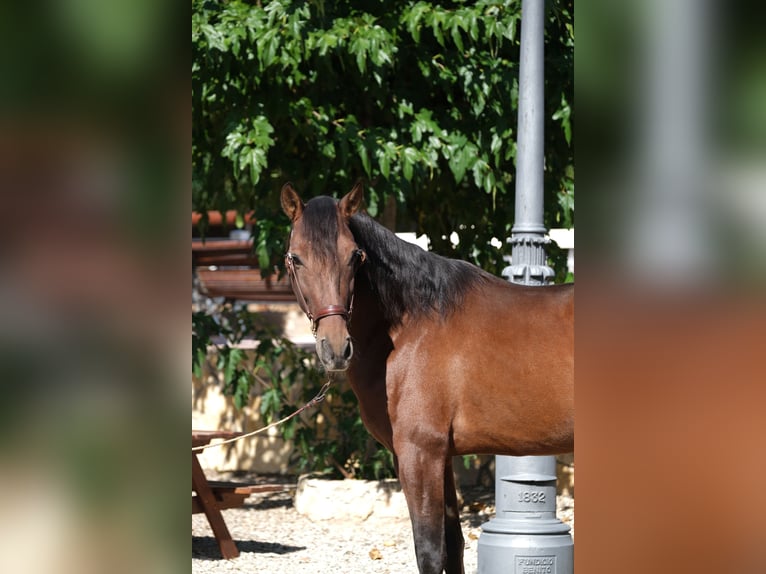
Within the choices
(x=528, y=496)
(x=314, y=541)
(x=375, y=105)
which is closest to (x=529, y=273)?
(x=528, y=496)

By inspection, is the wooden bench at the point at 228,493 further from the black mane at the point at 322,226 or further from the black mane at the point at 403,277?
the black mane at the point at 322,226

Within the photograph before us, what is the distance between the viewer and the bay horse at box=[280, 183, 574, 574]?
371 centimetres

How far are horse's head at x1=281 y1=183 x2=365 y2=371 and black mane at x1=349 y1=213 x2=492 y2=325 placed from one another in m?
0.22

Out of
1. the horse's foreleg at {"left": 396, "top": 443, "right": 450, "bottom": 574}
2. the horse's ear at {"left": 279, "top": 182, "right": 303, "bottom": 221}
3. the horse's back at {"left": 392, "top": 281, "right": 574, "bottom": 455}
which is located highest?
the horse's ear at {"left": 279, "top": 182, "right": 303, "bottom": 221}

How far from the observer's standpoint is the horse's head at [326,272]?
3537 millimetres

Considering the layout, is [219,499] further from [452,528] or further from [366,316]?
[366,316]

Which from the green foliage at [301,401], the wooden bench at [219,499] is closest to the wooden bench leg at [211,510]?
the wooden bench at [219,499]

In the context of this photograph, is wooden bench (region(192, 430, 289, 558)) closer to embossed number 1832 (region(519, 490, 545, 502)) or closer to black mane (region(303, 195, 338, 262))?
Result: embossed number 1832 (region(519, 490, 545, 502))

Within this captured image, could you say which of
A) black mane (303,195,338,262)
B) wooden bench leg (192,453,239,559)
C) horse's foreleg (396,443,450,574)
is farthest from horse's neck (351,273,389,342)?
wooden bench leg (192,453,239,559)
